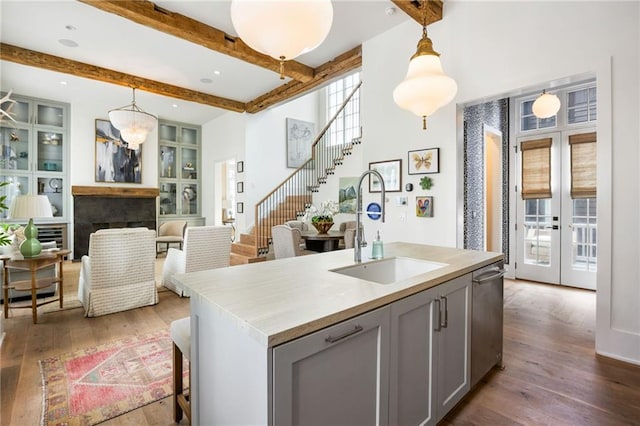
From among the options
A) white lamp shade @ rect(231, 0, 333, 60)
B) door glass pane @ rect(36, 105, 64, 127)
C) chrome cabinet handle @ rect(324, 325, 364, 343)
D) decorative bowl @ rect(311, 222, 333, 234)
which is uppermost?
door glass pane @ rect(36, 105, 64, 127)

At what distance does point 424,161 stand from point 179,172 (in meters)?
7.09

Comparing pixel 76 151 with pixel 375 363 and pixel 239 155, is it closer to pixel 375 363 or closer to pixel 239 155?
pixel 239 155

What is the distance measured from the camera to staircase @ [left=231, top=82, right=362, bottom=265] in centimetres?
667

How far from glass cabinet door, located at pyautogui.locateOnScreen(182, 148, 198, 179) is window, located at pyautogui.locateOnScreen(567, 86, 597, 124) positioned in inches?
333

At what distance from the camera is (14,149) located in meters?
6.42

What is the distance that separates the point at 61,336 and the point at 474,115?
556cm

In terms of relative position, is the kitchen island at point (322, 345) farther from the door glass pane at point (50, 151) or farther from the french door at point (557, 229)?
the door glass pane at point (50, 151)

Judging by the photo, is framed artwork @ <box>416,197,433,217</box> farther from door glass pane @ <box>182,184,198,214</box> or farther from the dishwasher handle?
door glass pane @ <box>182,184,198,214</box>

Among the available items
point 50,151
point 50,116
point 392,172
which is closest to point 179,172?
point 50,151

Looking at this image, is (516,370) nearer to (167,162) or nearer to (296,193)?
(296,193)

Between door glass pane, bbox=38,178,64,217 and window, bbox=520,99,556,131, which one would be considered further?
door glass pane, bbox=38,178,64,217

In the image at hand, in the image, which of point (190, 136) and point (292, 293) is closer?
point (292, 293)

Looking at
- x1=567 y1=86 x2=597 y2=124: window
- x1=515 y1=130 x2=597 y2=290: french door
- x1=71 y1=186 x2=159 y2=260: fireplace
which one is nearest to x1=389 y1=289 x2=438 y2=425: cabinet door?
x1=515 y1=130 x2=597 y2=290: french door

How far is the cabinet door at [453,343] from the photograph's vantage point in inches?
65.1
